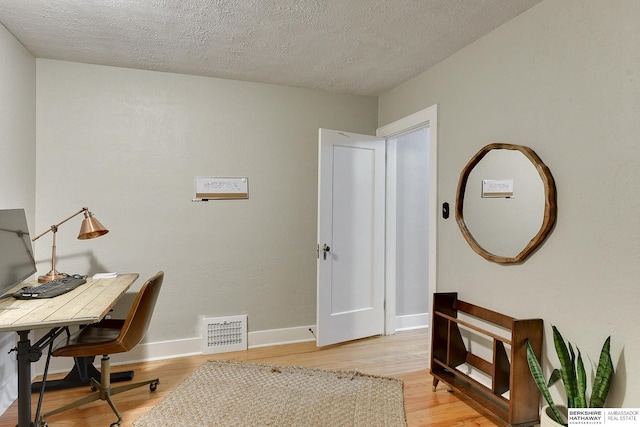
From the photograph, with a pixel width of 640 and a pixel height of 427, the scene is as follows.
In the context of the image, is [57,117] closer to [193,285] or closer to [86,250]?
[86,250]

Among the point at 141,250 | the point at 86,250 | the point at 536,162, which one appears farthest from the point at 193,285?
the point at 536,162

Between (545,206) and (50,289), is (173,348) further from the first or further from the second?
(545,206)

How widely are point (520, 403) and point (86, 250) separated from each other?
317cm

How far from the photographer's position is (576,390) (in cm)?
176

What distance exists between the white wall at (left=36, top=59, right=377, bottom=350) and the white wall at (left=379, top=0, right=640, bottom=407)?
64.2 inches

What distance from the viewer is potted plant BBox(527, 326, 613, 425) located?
1.67 metres

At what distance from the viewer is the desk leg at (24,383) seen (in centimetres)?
185

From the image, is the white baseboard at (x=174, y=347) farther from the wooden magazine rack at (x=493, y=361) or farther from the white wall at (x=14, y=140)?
the wooden magazine rack at (x=493, y=361)

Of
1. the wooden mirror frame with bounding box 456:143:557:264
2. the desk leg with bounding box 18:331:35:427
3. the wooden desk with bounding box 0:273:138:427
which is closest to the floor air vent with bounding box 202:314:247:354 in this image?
the wooden desk with bounding box 0:273:138:427

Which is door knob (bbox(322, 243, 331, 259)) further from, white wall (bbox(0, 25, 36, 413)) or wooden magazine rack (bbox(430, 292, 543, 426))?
white wall (bbox(0, 25, 36, 413))

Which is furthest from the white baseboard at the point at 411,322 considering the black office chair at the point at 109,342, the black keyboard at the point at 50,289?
the black keyboard at the point at 50,289

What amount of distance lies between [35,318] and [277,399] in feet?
4.72

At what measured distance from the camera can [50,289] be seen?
2.28 metres

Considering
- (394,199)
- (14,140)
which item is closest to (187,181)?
(14,140)
